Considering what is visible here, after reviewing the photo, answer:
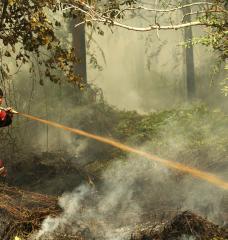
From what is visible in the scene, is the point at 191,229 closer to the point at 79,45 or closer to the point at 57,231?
the point at 57,231

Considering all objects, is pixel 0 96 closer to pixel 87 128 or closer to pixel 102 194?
pixel 102 194

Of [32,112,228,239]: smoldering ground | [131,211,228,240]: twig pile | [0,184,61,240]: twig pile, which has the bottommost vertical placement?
[32,112,228,239]: smoldering ground

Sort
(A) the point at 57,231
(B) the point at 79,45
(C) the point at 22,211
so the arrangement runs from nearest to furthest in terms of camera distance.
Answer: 1. (A) the point at 57,231
2. (C) the point at 22,211
3. (B) the point at 79,45

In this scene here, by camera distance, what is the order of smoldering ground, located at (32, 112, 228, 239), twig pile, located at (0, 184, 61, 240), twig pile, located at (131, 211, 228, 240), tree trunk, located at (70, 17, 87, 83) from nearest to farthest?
twig pile, located at (131, 211, 228, 240), twig pile, located at (0, 184, 61, 240), smoldering ground, located at (32, 112, 228, 239), tree trunk, located at (70, 17, 87, 83)

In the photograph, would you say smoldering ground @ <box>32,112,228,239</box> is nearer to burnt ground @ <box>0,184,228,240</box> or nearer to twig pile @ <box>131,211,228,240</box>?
burnt ground @ <box>0,184,228,240</box>

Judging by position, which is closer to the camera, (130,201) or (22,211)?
(22,211)

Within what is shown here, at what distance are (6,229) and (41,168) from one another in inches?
180

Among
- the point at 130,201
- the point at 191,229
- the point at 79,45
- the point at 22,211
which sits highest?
the point at 79,45

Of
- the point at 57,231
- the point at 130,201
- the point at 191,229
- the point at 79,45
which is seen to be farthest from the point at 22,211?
the point at 79,45

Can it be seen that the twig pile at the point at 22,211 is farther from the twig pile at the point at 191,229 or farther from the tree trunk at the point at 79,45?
the tree trunk at the point at 79,45

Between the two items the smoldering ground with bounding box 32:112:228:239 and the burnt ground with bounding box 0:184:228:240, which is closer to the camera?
the burnt ground with bounding box 0:184:228:240

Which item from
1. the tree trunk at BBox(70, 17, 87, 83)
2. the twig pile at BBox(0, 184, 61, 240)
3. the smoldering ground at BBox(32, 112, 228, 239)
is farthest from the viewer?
the tree trunk at BBox(70, 17, 87, 83)

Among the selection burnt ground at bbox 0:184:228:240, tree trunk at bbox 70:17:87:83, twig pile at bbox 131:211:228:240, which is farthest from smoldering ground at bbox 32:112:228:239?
tree trunk at bbox 70:17:87:83

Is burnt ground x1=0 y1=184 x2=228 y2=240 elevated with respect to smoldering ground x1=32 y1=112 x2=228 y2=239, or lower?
elevated
